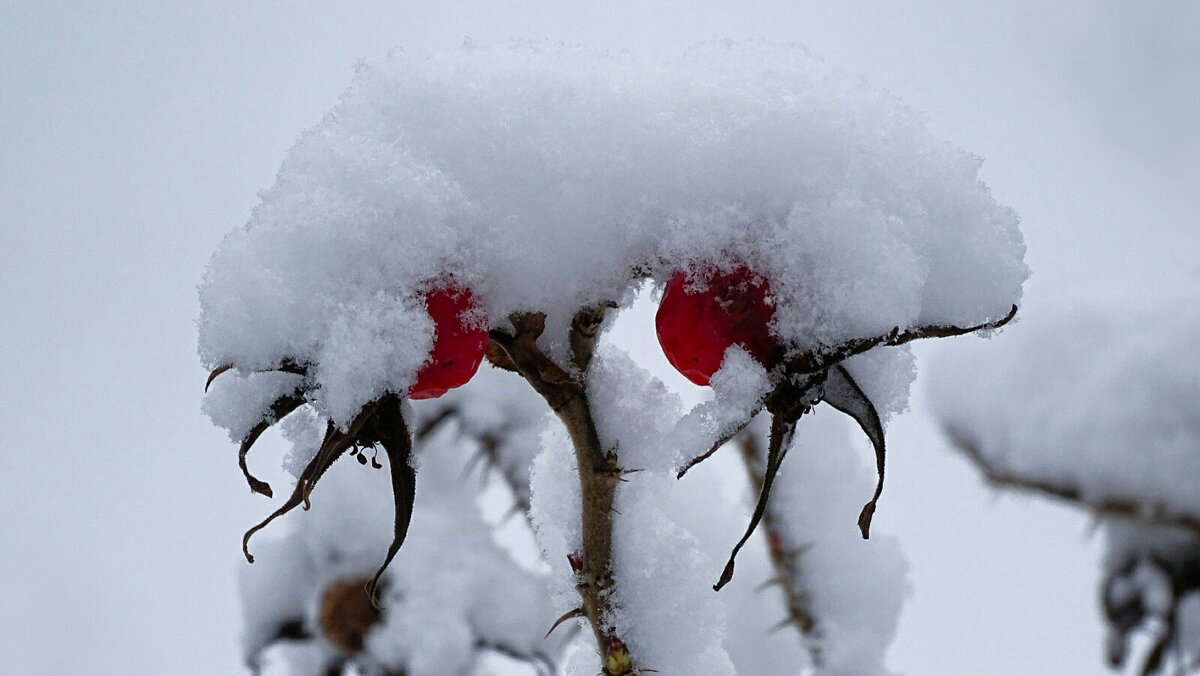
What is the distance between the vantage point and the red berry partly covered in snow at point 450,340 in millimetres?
415

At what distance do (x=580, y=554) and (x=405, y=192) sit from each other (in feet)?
0.82

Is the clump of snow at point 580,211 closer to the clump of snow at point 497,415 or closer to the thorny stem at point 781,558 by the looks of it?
the thorny stem at point 781,558

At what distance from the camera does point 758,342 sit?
0.42 m

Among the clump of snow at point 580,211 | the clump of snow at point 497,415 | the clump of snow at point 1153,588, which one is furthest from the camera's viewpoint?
the clump of snow at point 497,415

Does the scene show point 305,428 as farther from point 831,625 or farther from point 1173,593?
point 1173,593

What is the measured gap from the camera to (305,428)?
0.47 meters

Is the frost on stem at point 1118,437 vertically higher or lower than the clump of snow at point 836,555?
higher

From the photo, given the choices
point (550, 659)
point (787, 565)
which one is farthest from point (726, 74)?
point (550, 659)

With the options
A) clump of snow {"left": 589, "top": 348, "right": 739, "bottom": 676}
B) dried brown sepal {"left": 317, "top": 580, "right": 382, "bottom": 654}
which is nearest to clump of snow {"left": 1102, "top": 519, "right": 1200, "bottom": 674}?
clump of snow {"left": 589, "top": 348, "right": 739, "bottom": 676}

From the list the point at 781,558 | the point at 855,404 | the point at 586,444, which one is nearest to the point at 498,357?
the point at 586,444

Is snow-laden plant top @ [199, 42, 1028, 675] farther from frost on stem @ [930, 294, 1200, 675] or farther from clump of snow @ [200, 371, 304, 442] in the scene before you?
frost on stem @ [930, 294, 1200, 675]

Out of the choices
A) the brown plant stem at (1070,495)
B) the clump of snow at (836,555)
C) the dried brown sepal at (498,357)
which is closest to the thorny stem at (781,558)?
the clump of snow at (836,555)

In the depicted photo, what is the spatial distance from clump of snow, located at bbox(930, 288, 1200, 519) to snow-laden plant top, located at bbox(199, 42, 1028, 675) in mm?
598

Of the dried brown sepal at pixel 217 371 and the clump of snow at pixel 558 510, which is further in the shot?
the clump of snow at pixel 558 510
